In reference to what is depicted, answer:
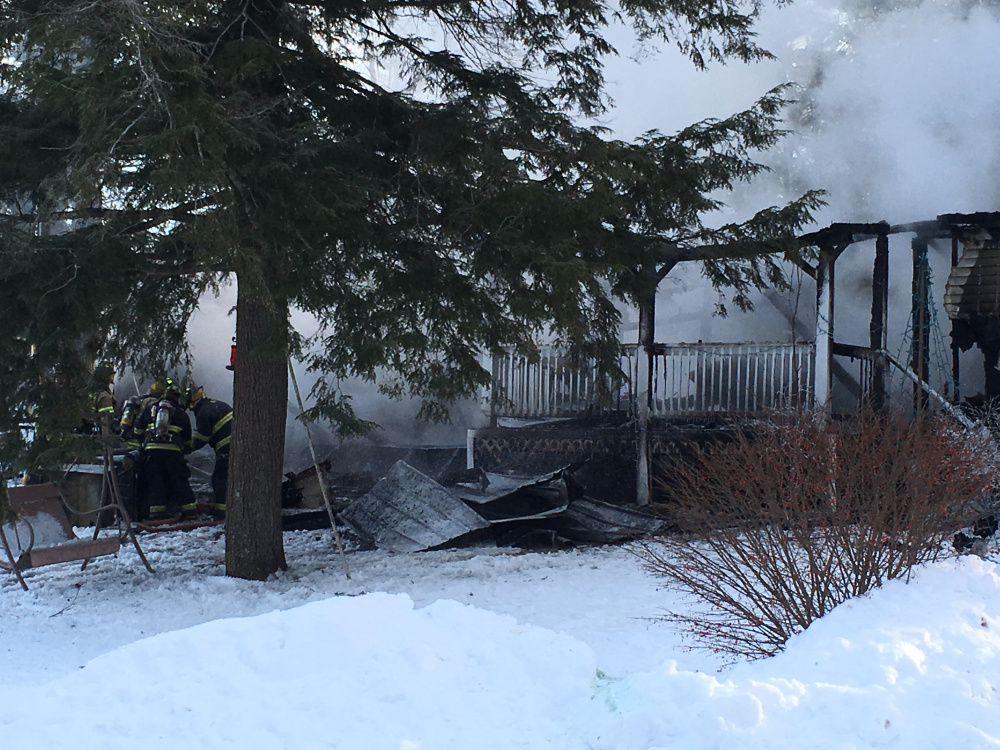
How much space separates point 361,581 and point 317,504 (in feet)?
11.6

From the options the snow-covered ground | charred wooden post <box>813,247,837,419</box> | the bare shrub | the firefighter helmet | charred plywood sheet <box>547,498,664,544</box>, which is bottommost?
charred plywood sheet <box>547,498,664,544</box>

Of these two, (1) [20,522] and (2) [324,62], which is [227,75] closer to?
(2) [324,62]

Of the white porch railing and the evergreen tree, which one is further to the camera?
the white porch railing

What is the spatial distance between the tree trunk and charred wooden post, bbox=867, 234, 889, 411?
6700 millimetres

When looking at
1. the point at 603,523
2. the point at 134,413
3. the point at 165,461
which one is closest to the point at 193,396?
the point at 165,461

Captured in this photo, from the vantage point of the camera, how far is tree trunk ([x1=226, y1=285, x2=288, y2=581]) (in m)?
9.11

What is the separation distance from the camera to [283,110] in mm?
8742

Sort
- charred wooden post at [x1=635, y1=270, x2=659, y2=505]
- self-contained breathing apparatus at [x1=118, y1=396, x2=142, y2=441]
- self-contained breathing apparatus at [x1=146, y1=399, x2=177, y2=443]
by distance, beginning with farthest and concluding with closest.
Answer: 1. self-contained breathing apparatus at [x1=118, y1=396, x2=142, y2=441]
2. charred wooden post at [x1=635, y1=270, x2=659, y2=505]
3. self-contained breathing apparatus at [x1=146, y1=399, x2=177, y2=443]

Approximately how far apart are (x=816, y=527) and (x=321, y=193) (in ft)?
14.4

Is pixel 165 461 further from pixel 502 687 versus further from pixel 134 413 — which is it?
pixel 502 687

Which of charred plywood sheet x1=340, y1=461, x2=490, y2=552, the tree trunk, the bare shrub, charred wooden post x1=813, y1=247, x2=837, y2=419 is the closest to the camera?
the bare shrub

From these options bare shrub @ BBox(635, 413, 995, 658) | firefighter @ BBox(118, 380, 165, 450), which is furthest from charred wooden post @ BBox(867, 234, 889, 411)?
firefighter @ BBox(118, 380, 165, 450)

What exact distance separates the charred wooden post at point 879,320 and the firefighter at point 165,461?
8265 mm

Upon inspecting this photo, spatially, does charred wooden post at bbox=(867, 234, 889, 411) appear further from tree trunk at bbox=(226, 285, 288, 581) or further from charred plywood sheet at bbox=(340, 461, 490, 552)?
tree trunk at bbox=(226, 285, 288, 581)
